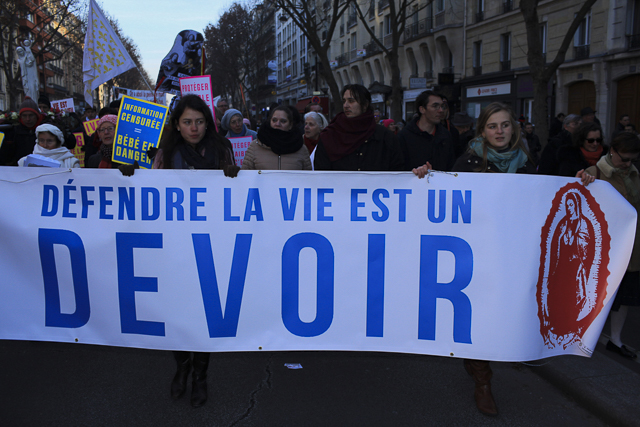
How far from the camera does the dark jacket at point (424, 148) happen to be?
464cm

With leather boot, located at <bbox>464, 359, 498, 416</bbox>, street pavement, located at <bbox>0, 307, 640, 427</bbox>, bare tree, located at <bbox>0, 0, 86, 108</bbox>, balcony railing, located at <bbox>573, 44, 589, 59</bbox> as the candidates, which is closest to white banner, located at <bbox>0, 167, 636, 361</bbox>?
leather boot, located at <bbox>464, 359, 498, 416</bbox>

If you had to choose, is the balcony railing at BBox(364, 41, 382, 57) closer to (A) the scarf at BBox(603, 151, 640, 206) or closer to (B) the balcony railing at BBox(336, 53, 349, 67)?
(B) the balcony railing at BBox(336, 53, 349, 67)

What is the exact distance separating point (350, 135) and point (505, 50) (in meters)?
26.7

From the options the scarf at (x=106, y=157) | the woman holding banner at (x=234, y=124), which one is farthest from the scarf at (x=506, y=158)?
the woman holding banner at (x=234, y=124)

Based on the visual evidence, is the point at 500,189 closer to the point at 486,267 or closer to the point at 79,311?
the point at 486,267

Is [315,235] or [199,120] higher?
[199,120]

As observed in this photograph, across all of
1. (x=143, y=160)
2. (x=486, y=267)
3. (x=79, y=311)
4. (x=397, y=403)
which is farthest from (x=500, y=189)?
(x=143, y=160)

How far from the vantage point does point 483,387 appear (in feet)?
11.1

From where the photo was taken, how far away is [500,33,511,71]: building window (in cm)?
2769

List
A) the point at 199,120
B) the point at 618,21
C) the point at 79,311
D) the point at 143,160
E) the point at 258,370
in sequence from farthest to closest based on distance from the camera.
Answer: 1. the point at 618,21
2. the point at 143,160
3. the point at 258,370
4. the point at 199,120
5. the point at 79,311

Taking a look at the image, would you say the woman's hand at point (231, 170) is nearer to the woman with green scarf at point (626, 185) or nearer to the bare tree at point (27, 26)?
the woman with green scarf at point (626, 185)

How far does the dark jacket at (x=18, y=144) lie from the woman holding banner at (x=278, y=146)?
401 centimetres

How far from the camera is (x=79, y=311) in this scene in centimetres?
342

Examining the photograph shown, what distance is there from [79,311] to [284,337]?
131cm
